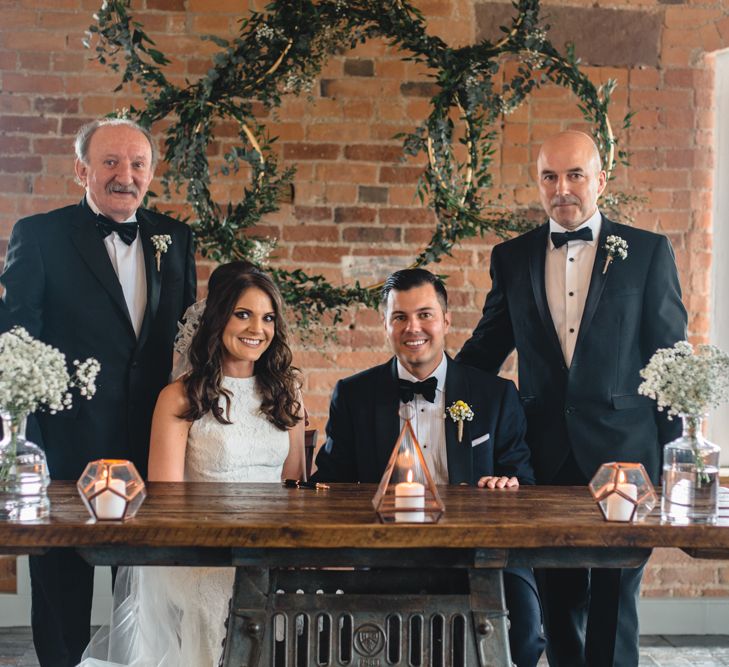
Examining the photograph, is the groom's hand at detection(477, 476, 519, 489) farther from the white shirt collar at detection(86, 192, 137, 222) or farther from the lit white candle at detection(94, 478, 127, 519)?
the white shirt collar at detection(86, 192, 137, 222)

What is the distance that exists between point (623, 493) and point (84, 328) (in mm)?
1659

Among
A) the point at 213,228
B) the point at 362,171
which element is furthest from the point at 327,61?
the point at 213,228

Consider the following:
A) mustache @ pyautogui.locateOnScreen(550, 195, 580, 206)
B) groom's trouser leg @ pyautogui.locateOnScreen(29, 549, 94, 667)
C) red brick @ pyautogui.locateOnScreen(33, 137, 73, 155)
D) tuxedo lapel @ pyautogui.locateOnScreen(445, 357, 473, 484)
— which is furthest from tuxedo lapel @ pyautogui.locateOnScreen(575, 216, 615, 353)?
red brick @ pyautogui.locateOnScreen(33, 137, 73, 155)

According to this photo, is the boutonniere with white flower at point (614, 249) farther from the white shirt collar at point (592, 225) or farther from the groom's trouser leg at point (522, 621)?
the groom's trouser leg at point (522, 621)

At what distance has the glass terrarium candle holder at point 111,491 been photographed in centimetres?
202

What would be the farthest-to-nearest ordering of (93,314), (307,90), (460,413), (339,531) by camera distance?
(307,90) → (93,314) → (460,413) → (339,531)

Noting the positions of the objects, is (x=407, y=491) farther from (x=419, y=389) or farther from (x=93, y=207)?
(x=93, y=207)

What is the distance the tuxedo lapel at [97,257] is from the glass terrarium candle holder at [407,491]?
116cm

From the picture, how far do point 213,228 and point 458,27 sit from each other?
1.37m

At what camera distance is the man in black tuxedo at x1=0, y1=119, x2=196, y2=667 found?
2.89 metres

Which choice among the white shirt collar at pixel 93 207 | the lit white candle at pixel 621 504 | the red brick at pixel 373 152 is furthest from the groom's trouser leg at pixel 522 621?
the red brick at pixel 373 152

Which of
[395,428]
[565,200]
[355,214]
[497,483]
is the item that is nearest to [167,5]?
[355,214]

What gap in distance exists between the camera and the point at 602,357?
2990 mm

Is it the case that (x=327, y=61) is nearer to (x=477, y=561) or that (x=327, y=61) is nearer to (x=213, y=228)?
(x=213, y=228)
